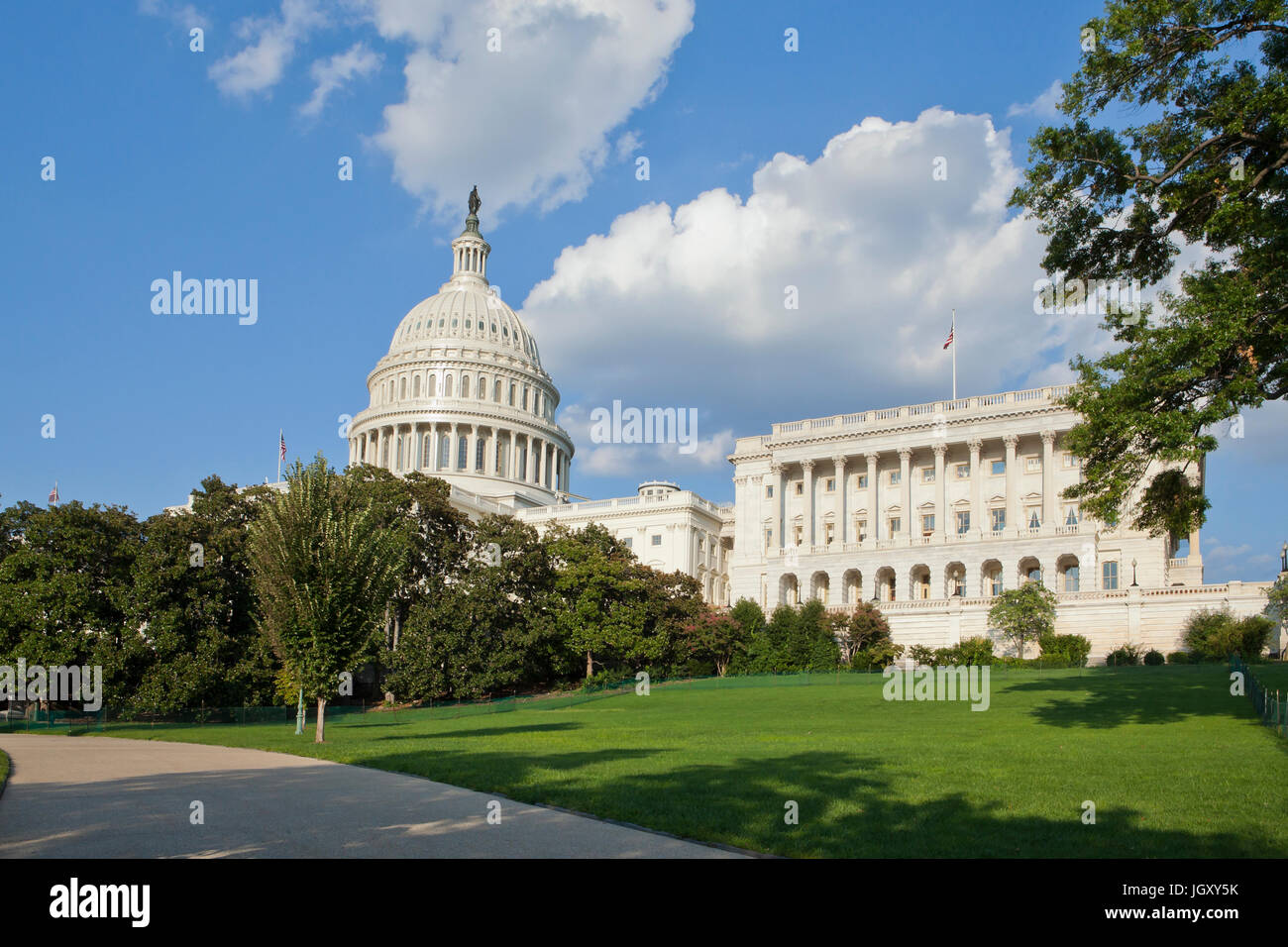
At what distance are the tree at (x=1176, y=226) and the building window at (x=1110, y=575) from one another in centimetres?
6113

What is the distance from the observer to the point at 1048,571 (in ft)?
270

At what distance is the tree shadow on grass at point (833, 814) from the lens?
1189 cm

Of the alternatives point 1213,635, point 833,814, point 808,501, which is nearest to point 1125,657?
point 1213,635

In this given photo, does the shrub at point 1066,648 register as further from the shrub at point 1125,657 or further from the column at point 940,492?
the column at point 940,492

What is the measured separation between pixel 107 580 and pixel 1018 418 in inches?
2765

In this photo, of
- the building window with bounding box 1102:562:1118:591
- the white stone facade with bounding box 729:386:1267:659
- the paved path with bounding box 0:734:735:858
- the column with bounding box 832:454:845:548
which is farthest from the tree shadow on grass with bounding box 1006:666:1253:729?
the column with bounding box 832:454:845:548

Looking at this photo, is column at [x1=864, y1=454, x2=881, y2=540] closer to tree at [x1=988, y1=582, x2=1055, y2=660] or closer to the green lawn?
tree at [x1=988, y1=582, x2=1055, y2=660]

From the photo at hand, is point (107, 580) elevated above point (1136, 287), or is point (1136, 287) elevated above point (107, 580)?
point (1136, 287)

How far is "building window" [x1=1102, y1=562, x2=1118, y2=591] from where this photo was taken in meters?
80.8

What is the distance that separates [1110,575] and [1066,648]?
2043 cm

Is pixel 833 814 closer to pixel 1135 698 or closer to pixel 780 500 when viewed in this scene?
pixel 1135 698

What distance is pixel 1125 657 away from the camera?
61.3 metres
